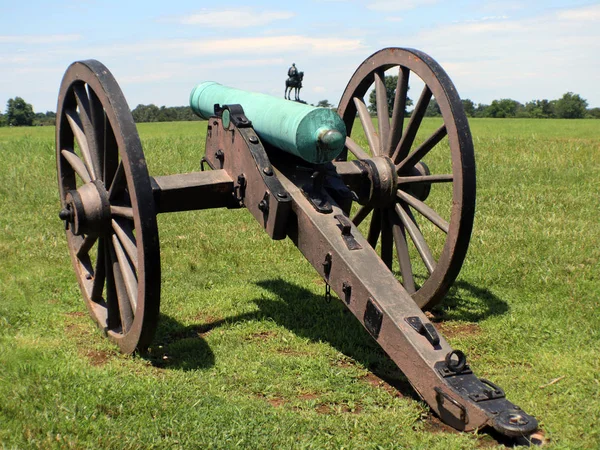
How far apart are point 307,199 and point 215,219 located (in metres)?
4.89

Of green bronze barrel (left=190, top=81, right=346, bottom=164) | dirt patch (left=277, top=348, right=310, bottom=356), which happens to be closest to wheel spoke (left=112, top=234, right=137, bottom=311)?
dirt patch (left=277, top=348, right=310, bottom=356)

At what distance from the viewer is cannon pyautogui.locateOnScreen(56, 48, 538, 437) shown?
3709 millimetres

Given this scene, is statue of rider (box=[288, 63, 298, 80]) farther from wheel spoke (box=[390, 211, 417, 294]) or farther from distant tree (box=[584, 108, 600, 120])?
distant tree (box=[584, 108, 600, 120])

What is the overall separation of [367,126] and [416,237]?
109cm

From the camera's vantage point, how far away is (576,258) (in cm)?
695

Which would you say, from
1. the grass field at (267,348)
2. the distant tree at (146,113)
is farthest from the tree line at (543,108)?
the grass field at (267,348)

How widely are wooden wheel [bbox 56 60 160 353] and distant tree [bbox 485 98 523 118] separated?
74.5m

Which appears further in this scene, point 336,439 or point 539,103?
point 539,103

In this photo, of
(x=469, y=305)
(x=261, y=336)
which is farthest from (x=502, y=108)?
(x=261, y=336)

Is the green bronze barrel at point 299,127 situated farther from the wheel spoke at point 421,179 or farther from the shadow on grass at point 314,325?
the shadow on grass at point 314,325

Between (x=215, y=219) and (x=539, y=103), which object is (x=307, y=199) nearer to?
(x=215, y=219)

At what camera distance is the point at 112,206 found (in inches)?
176

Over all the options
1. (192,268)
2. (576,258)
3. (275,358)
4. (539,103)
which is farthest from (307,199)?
(539,103)

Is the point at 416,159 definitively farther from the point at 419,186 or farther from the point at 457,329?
the point at 457,329
